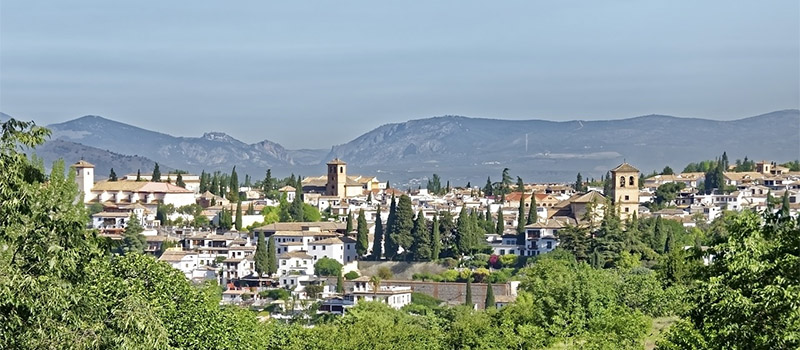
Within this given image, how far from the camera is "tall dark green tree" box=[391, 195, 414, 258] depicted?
200 ft

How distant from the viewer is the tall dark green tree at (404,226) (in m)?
61.0

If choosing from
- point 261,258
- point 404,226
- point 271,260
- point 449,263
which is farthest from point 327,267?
point 449,263

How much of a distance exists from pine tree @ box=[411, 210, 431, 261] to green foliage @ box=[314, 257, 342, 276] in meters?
3.81

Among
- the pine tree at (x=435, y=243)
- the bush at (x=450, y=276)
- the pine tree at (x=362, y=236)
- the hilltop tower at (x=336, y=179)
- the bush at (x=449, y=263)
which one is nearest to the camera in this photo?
the bush at (x=450, y=276)

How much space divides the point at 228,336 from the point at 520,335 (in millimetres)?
7714

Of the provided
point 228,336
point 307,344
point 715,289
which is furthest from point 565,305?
point 715,289

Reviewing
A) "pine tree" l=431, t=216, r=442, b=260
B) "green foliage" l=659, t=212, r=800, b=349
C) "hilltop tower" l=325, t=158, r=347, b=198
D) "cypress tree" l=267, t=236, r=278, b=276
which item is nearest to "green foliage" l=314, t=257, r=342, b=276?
"cypress tree" l=267, t=236, r=278, b=276

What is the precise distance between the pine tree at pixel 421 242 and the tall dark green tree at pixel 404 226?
1.32 feet

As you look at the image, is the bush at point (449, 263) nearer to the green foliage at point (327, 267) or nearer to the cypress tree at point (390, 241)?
the cypress tree at point (390, 241)

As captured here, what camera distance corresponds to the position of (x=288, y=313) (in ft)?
158

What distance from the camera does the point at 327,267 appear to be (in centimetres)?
6078

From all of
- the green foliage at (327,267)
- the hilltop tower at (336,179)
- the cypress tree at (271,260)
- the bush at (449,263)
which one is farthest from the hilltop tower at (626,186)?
the hilltop tower at (336,179)

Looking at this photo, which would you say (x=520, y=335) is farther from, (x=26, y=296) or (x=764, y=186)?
(x=764, y=186)

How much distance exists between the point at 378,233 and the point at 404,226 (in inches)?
102
